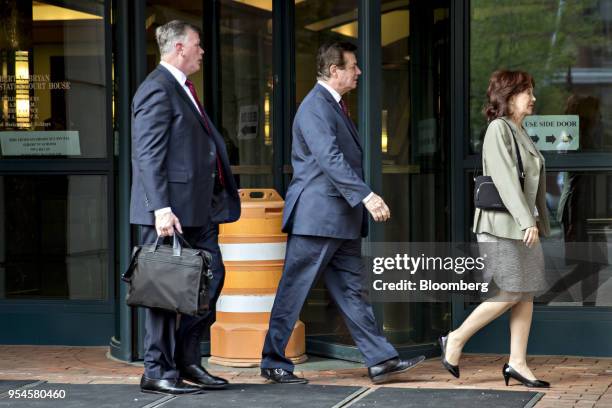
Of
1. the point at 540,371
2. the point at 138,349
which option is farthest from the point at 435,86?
the point at 138,349

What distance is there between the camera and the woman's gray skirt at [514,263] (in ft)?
20.6

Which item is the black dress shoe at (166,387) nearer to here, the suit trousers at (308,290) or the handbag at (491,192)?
the suit trousers at (308,290)

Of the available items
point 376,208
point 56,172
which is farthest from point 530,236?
point 56,172

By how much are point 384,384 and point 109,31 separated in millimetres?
3242

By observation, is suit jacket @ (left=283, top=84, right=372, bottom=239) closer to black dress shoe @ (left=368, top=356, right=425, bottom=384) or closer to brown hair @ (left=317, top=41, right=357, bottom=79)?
A: brown hair @ (left=317, top=41, right=357, bottom=79)

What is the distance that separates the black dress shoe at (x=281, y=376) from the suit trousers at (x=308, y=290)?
0.02 meters

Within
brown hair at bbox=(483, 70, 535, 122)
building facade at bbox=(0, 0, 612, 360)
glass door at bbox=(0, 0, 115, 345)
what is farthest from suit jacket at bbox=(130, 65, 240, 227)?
glass door at bbox=(0, 0, 115, 345)

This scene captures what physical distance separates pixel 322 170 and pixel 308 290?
2.24 feet

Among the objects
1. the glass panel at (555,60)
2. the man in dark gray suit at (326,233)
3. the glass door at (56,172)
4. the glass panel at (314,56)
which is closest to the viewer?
the man in dark gray suit at (326,233)

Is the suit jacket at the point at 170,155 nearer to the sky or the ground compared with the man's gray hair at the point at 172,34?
nearer to the ground

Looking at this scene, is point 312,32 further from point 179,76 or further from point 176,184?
point 176,184

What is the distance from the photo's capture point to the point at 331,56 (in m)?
6.54

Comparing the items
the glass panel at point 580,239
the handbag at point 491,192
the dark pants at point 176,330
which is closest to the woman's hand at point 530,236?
the handbag at point 491,192

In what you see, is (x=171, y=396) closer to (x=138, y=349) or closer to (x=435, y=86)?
(x=138, y=349)
